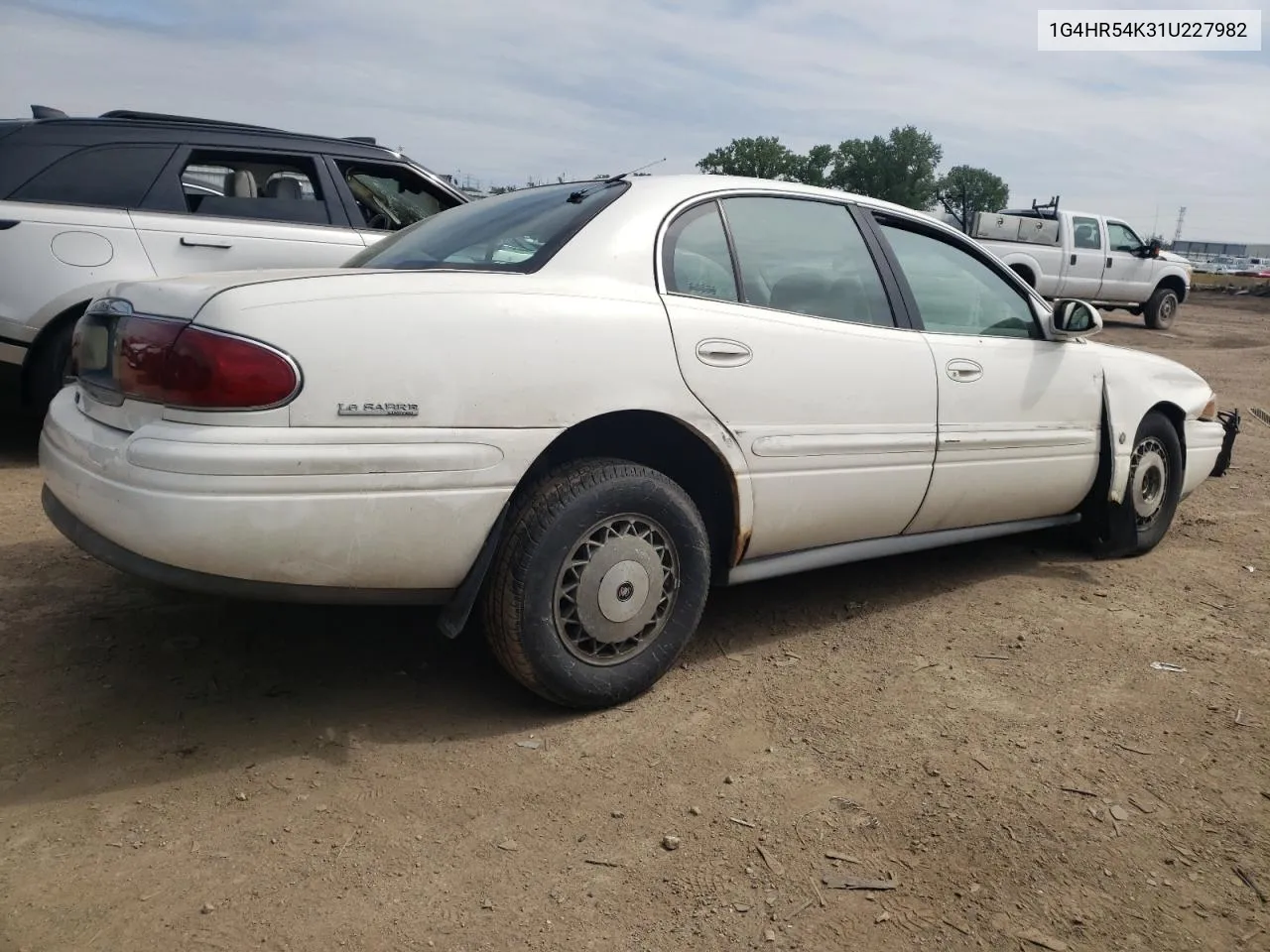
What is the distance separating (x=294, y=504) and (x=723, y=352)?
1.30 meters

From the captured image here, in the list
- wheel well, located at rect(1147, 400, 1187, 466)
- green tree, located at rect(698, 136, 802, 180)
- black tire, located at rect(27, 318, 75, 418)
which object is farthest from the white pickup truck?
green tree, located at rect(698, 136, 802, 180)

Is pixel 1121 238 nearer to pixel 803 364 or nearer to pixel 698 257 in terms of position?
pixel 803 364

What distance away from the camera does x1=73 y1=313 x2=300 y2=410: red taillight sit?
2.25 meters

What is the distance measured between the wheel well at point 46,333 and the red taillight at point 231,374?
3.19 m

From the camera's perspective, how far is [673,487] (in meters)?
2.88

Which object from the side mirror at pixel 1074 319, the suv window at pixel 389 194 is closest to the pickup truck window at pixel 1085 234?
the suv window at pixel 389 194

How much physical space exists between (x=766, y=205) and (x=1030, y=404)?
1389 mm

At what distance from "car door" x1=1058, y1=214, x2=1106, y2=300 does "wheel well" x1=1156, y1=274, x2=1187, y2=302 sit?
1712mm

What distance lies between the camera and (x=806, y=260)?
337 cm

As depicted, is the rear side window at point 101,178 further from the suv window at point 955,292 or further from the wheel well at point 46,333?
the suv window at point 955,292

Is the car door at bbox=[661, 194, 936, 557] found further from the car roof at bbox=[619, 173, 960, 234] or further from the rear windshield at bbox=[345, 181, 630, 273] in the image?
the rear windshield at bbox=[345, 181, 630, 273]

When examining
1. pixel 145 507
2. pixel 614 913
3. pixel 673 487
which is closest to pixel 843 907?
pixel 614 913

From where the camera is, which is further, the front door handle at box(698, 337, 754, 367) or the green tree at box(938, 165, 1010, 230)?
the green tree at box(938, 165, 1010, 230)

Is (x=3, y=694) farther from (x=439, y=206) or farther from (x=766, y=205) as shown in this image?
(x=439, y=206)
